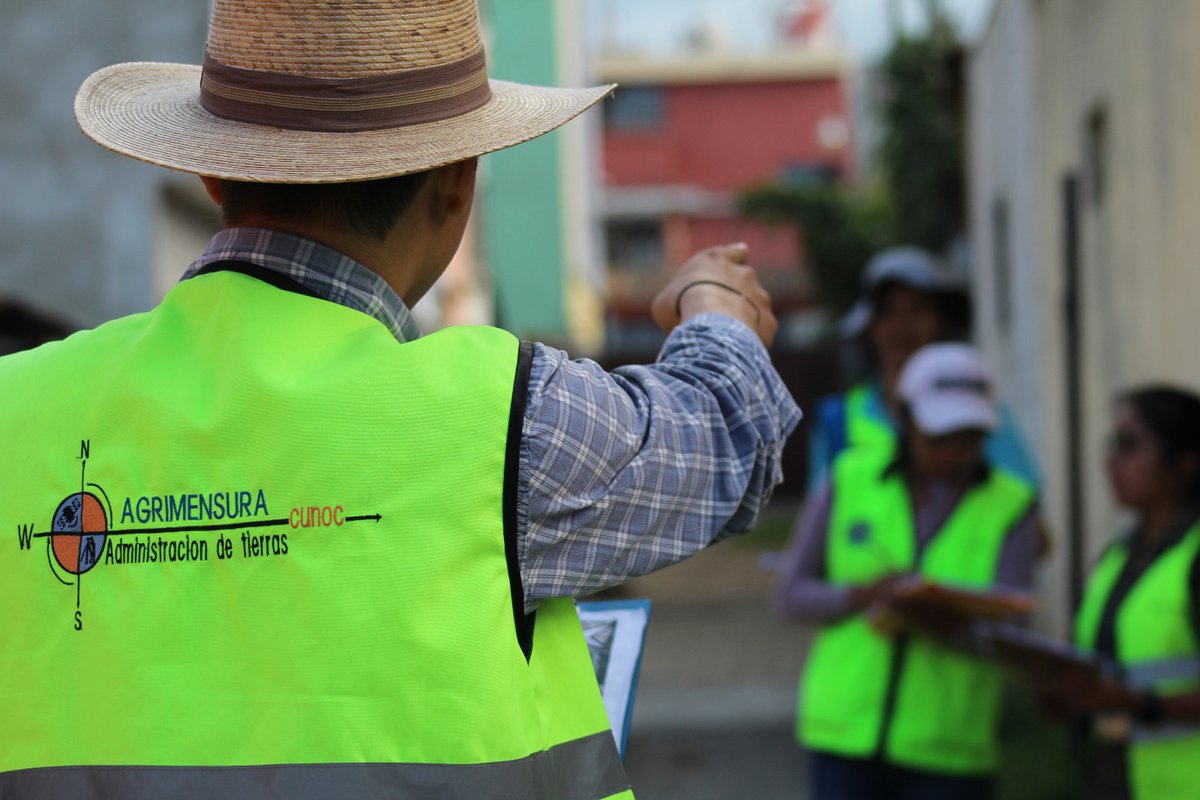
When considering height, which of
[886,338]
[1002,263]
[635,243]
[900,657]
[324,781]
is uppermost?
[635,243]

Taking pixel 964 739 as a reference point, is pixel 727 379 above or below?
above

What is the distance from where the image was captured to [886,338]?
18.4 ft

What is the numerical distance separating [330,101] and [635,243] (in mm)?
38041

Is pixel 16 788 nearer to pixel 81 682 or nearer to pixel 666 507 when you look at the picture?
pixel 81 682

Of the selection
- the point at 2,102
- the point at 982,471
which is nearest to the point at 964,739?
the point at 982,471

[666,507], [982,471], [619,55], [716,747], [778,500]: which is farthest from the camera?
[619,55]

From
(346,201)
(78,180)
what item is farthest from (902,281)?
(78,180)

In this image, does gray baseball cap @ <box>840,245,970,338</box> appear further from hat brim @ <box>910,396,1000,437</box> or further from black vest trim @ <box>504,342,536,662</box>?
black vest trim @ <box>504,342,536,662</box>

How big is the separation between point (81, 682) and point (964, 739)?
9.24 ft

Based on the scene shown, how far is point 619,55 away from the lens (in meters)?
40.2

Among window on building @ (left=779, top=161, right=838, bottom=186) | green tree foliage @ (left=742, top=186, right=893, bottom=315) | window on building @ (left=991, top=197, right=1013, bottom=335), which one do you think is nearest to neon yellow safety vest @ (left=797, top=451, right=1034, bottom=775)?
window on building @ (left=991, top=197, right=1013, bottom=335)

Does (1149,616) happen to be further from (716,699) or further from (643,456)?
(716,699)

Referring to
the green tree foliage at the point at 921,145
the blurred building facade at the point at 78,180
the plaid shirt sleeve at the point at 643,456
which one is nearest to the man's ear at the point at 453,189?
the plaid shirt sleeve at the point at 643,456

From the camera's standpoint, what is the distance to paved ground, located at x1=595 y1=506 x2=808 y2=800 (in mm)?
7062
